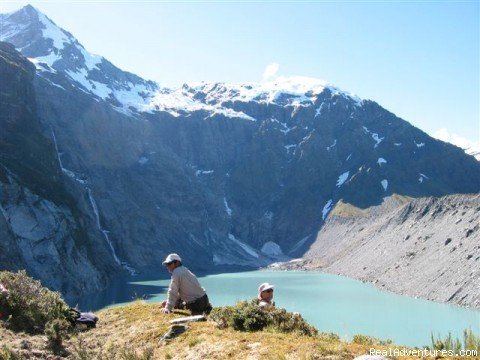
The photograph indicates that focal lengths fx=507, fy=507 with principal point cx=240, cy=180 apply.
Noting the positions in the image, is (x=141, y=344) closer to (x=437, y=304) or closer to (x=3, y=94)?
(x=437, y=304)

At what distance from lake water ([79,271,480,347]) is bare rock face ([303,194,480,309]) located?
13.2ft

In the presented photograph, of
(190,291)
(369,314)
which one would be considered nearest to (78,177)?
(369,314)

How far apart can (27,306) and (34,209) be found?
327 ft

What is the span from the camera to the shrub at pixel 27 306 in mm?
12609

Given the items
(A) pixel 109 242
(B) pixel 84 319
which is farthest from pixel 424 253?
(B) pixel 84 319

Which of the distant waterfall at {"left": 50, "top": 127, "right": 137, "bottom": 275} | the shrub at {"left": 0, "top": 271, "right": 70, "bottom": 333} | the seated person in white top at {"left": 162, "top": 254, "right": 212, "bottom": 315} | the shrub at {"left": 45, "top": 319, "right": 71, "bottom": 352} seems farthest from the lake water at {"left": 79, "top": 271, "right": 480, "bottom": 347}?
the shrub at {"left": 45, "top": 319, "right": 71, "bottom": 352}

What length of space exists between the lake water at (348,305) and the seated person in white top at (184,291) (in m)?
24.1

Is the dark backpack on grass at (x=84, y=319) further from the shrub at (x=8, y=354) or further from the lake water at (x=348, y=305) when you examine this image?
the lake water at (x=348, y=305)

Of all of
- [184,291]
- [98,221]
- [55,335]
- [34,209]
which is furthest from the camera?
[98,221]

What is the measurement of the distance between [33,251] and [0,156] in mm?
28443

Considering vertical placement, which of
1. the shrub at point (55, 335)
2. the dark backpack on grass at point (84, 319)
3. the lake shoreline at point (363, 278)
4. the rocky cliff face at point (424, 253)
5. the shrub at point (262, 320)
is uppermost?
the shrub at point (262, 320)

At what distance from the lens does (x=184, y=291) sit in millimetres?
14266

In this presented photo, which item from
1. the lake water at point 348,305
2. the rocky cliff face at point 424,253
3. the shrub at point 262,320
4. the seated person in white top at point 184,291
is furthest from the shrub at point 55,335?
the rocky cliff face at point 424,253

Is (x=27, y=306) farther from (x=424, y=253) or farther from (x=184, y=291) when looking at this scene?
(x=424, y=253)
